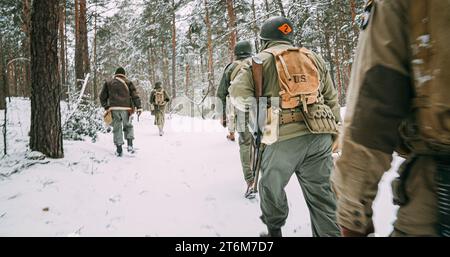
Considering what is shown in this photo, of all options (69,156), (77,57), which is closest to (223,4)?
(77,57)

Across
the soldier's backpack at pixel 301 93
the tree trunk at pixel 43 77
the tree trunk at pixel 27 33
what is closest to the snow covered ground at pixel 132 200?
the tree trunk at pixel 43 77

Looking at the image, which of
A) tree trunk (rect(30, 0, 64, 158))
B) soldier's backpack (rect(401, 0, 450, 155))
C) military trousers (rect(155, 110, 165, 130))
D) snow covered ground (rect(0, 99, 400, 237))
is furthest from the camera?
military trousers (rect(155, 110, 165, 130))

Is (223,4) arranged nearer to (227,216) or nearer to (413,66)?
(227,216)

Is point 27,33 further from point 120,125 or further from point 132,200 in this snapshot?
point 132,200

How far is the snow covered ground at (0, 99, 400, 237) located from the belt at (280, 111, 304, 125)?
1.53 m

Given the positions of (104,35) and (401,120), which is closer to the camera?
(401,120)

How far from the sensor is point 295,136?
2.52 m

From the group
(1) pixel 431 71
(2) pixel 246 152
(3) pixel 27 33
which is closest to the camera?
(1) pixel 431 71

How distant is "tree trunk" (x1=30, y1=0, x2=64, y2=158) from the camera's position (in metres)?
5.20

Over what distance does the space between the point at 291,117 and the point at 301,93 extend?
0.77 ft

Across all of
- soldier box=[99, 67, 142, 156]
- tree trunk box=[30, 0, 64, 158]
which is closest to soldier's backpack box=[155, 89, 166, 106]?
soldier box=[99, 67, 142, 156]

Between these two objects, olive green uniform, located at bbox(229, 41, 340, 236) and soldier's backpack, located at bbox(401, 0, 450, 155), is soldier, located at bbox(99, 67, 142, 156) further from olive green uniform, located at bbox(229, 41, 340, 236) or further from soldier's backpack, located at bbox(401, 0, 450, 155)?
soldier's backpack, located at bbox(401, 0, 450, 155)

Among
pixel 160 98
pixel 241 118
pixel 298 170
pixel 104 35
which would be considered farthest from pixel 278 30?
pixel 104 35
